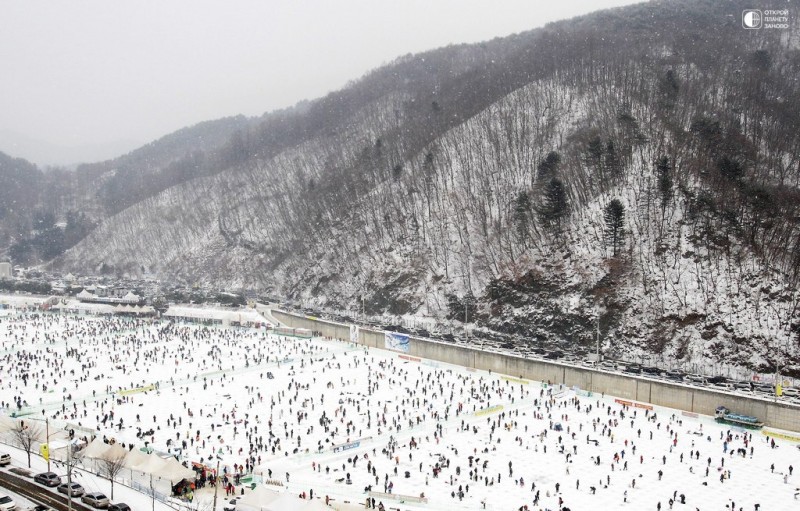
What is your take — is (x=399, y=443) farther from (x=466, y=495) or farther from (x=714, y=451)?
(x=714, y=451)

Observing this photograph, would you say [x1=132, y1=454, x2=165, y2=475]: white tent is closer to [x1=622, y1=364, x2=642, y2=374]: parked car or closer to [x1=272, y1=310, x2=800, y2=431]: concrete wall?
[x1=272, y1=310, x2=800, y2=431]: concrete wall

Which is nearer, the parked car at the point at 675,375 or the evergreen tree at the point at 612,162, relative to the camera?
the parked car at the point at 675,375

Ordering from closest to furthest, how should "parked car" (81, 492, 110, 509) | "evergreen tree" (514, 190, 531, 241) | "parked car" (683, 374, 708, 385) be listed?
1. "parked car" (81, 492, 110, 509)
2. "parked car" (683, 374, 708, 385)
3. "evergreen tree" (514, 190, 531, 241)

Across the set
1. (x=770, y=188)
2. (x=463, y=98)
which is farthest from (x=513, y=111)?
(x=770, y=188)

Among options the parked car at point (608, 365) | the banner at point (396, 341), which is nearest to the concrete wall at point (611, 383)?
the banner at point (396, 341)

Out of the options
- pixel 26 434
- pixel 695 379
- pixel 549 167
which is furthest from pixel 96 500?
pixel 549 167

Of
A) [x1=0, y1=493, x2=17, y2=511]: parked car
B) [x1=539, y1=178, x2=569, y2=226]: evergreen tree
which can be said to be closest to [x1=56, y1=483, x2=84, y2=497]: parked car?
[x1=0, y1=493, x2=17, y2=511]: parked car

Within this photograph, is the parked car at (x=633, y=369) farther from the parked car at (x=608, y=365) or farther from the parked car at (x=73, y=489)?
the parked car at (x=73, y=489)
